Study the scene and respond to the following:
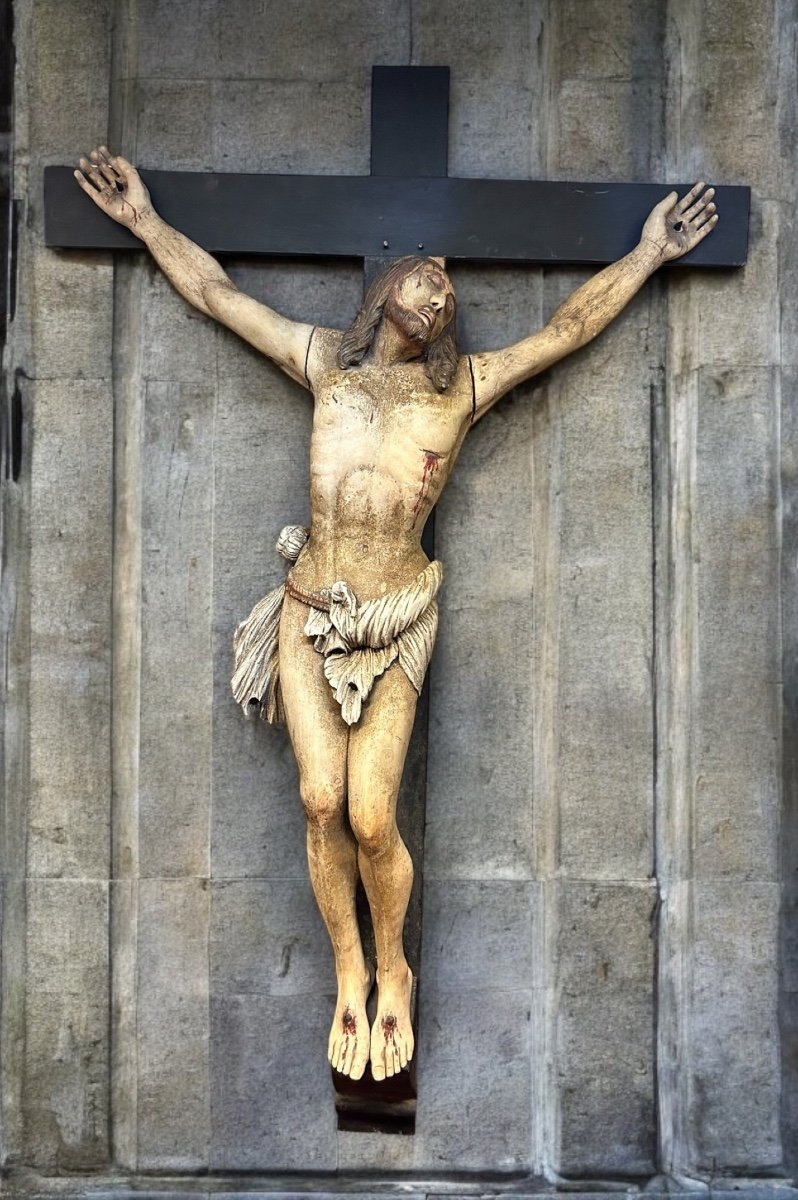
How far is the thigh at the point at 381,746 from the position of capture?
654 centimetres

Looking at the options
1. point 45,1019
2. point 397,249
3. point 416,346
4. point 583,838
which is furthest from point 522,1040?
point 397,249

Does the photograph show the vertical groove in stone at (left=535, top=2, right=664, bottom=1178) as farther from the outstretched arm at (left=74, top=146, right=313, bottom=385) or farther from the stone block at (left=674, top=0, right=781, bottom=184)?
the outstretched arm at (left=74, top=146, right=313, bottom=385)

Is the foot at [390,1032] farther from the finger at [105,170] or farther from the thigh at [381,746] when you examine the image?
the finger at [105,170]

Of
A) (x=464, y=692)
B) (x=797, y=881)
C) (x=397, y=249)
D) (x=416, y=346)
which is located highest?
(x=397, y=249)

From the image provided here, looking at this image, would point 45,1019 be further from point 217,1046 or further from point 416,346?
point 416,346

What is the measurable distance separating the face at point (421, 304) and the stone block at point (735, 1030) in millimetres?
2695

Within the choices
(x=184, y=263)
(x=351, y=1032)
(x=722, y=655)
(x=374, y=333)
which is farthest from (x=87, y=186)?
(x=351, y=1032)

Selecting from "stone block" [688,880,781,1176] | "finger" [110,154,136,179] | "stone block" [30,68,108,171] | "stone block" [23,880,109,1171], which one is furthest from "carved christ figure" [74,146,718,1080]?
"stone block" [688,880,781,1176]

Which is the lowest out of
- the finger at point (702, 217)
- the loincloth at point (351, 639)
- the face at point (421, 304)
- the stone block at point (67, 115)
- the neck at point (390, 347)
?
the loincloth at point (351, 639)

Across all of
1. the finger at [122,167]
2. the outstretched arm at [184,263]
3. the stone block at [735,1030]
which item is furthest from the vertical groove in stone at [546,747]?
the finger at [122,167]

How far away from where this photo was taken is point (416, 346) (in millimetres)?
6773

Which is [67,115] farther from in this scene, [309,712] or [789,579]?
[789,579]

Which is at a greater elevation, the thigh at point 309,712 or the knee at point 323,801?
the thigh at point 309,712

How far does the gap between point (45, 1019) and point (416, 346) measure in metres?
3.33
